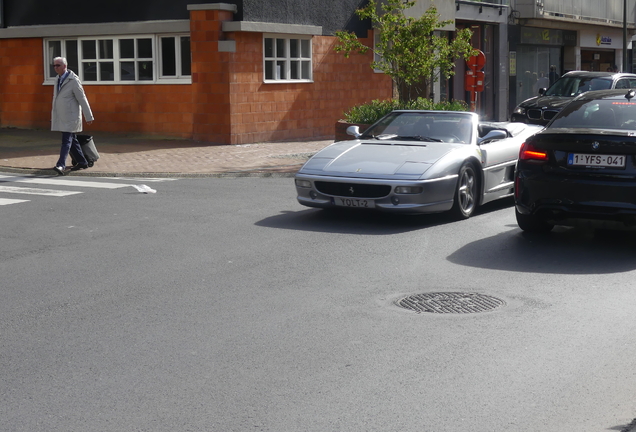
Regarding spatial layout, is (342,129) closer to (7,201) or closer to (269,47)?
(269,47)

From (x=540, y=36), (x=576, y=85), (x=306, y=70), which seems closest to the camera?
(x=576, y=85)

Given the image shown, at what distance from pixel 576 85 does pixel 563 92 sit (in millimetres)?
333

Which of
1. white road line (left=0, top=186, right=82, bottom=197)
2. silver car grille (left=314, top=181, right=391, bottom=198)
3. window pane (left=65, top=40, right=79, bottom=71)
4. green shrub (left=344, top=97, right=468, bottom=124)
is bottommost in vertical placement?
white road line (left=0, top=186, right=82, bottom=197)

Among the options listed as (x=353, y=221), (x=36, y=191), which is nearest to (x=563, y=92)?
(x=353, y=221)

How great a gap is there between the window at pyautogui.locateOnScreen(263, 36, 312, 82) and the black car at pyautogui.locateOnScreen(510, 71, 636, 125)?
5.26 m

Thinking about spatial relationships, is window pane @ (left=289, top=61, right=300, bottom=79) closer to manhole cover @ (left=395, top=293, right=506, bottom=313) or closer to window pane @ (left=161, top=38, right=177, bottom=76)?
window pane @ (left=161, top=38, right=177, bottom=76)

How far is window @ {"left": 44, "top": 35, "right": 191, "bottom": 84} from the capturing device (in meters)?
22.0

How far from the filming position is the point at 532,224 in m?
9.80

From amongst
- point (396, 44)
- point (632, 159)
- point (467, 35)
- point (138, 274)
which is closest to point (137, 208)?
point (138, 274)

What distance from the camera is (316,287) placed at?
24.3 ft

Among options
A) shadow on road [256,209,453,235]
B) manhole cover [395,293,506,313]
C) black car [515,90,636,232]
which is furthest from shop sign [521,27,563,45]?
manhole cover [395,293,506,313]

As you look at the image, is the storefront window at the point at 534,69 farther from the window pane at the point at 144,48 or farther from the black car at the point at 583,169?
the black car at the point at 583,169

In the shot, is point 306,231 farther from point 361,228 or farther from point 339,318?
point 339,318

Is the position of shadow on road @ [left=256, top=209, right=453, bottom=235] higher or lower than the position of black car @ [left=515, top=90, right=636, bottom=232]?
lower
